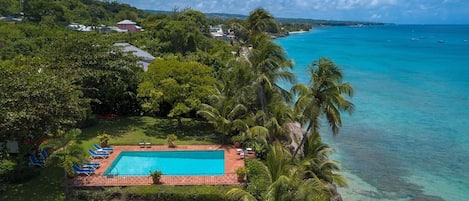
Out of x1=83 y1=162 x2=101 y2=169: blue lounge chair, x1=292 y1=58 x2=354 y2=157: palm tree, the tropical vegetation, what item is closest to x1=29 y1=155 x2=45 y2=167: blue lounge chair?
the tropical vegetation

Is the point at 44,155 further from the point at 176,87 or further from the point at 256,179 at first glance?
the point at 256,179

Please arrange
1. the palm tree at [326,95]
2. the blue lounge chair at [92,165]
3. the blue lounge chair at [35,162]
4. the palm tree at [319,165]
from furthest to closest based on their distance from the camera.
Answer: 1. the blue lounge chair at [35,162]
2. the blue lounge chair at [92,165]
3. the palm tree at [319,165]
4. the palm tree at [326,95]

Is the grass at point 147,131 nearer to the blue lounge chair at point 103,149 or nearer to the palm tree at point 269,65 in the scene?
the blue lounge chair at point 103,149

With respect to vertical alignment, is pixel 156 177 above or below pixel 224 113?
below

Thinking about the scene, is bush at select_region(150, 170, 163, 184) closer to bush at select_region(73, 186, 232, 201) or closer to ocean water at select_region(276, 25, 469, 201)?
bush at select_region(73, 186, 232, 201)

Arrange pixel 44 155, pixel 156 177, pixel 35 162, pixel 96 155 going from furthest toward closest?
pixel 96 155 → pixel 44 155 → pixel 35 162 → pixel 156 177

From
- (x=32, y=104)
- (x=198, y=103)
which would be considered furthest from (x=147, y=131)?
(x=32, y=104)

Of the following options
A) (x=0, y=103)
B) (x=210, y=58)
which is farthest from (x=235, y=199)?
(x=210, y=58)

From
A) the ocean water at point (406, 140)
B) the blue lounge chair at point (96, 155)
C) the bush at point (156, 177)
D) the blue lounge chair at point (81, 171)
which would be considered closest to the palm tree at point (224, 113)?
the blue lounge chair at point (96, 155)

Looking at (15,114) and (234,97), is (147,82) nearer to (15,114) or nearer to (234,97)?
(234,97)
